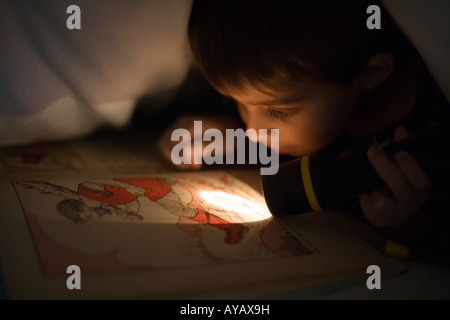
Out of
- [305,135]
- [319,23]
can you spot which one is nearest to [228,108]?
[305,135]

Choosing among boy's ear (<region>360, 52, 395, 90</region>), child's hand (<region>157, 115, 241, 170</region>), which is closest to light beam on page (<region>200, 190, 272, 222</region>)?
child's hand (<region>157, 115, 241, 170</region>)

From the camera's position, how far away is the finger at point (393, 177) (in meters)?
0.50

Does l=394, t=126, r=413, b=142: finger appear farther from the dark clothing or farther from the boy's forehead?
the boy's forehead

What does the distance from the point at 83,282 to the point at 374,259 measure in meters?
0.35

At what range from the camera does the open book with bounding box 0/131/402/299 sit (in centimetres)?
38

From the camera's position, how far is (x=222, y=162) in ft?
2.58

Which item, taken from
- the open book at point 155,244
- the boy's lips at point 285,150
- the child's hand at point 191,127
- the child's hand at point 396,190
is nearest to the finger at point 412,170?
the child's hand at point 396,190

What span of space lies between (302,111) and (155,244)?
14.0 inches

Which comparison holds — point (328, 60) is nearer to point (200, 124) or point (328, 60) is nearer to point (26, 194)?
point (200, 124)

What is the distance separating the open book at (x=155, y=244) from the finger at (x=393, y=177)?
93 millimetres

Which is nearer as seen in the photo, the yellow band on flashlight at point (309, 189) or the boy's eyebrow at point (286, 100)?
the yellow band on flashlight at point (309, 189)

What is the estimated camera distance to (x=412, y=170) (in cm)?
51

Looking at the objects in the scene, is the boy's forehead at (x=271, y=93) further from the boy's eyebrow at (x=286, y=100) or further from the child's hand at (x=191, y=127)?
the child's hand at (x=191, y=127)

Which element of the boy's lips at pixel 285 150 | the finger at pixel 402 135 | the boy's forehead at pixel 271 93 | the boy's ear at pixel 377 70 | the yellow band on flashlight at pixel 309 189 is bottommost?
the yellow band on flashlight at pixel 309 189
